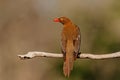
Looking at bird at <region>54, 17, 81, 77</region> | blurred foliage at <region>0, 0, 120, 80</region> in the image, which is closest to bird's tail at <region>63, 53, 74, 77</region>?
bird at <region>54, 17, 81, 77</region>

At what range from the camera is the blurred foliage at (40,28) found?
13250 mm

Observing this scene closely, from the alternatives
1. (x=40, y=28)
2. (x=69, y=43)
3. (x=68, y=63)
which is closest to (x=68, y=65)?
(x=68, y=63)

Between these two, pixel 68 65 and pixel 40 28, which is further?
pixel 40 28

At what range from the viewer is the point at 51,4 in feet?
56.5

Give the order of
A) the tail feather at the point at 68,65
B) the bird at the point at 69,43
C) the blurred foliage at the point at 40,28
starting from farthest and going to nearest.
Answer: the blurred foliage at the point at 40,28 → the bird at the point at 69,43 → the tail feather at the point at 68,65

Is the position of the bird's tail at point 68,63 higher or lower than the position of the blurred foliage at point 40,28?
higher

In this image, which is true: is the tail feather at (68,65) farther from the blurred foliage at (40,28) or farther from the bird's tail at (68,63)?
the blurred foliage at (40,28)

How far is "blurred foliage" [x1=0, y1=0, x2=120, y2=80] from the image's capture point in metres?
13.2

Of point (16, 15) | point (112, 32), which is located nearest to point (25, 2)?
point (16, 15)

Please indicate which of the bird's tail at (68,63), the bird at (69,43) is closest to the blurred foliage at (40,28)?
the bird at (69,43)

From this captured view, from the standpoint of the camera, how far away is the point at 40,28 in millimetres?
18297

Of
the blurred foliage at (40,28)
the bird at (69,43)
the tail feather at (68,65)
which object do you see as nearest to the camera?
the tail feather at (68,65)

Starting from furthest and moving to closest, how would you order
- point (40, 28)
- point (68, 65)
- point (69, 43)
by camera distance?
point (40, 28) → point (69, 43) → point (68, 65)

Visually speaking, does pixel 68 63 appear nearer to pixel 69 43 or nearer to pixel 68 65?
pixel 68 65
